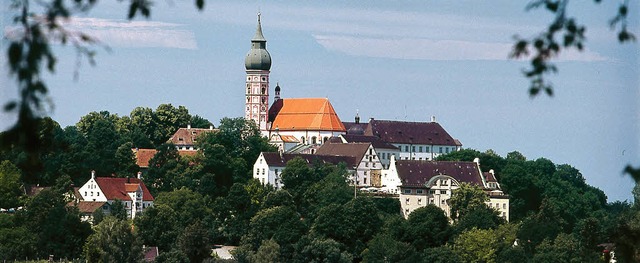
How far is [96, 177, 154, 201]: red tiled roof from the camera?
9588cm

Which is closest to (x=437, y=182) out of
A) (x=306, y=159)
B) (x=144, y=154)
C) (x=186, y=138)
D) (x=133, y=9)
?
(x=306, y=159)

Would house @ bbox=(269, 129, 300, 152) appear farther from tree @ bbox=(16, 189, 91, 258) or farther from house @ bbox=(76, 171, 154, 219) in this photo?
tree @ bbox=(16, 189, 91, 258)

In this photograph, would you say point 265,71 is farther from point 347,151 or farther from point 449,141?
point 347,151

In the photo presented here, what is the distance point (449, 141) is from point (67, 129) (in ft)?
106

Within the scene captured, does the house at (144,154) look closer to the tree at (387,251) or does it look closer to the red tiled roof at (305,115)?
the red tiled roof at (305,115)

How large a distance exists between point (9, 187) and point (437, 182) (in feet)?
87.6

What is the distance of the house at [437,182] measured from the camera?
3787 inches

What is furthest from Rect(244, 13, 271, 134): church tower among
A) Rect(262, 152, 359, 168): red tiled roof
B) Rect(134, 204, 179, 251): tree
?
Rect(134, 204, 179, 251): tree

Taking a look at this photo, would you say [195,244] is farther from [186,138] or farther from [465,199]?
[186,138]

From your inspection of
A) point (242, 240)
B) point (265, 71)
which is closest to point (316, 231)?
point (242, 240)

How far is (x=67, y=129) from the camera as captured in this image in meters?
119

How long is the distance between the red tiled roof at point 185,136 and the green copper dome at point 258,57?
1550 centimetres

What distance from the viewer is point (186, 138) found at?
4835 inches

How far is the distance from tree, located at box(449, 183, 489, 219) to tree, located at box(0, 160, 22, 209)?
26384 millimetres
